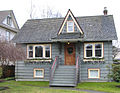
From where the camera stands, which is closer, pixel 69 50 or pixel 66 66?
pixel 66 66

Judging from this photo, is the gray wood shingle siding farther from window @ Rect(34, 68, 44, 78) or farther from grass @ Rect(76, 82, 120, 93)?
grass @ Rect(76, 82, 120, 93)

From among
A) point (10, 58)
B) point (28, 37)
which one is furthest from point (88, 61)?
point (10, 58)

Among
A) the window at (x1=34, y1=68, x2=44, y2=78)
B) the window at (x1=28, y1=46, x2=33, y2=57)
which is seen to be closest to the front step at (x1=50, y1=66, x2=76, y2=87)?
the window at (x1=34, y1=68, x2=44, y2=78)

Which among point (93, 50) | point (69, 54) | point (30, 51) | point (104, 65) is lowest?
point (104, 65)

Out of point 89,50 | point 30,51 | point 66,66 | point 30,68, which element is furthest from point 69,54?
point 30,68

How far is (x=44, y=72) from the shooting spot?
18.9 metres

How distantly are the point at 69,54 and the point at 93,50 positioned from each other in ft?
7.97

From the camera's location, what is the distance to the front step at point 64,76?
15579 mm

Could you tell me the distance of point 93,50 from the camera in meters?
18.0

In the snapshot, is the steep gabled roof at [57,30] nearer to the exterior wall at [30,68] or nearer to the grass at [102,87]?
the exterior wall at [30,68]

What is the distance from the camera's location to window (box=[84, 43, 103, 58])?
1792cm

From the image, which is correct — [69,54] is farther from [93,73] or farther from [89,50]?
[93,73]

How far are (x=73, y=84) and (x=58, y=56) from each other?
Result: 4155mm

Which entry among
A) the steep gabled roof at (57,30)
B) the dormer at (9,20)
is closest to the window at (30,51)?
the steep gabled roof at (57,30)
